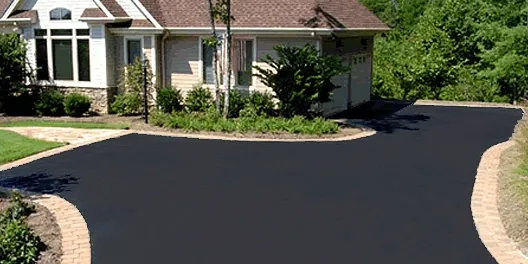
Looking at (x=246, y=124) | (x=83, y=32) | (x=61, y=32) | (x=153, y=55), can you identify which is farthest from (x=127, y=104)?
(x=246, y=124)

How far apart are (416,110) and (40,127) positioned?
1383cm

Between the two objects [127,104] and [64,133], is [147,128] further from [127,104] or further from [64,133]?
[127,104]

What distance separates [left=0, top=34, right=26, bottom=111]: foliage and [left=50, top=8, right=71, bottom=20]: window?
162cm

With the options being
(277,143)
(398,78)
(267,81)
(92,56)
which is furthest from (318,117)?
(398,78)

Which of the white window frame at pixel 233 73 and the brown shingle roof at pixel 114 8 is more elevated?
the brown shingle roof at pixel 114 8

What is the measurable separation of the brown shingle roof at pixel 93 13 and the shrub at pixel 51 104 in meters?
3.06

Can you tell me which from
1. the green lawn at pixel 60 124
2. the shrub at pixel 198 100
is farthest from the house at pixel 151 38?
the green lawn at pixel 60 124

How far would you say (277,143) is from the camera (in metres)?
16.1

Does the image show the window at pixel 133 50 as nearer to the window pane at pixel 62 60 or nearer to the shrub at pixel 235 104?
the window pane at pixel 62 60

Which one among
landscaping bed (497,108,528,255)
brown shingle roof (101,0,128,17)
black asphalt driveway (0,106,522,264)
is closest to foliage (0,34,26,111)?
brown shingle roof (101,0,128,17)

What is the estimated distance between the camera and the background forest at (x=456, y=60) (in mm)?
25406

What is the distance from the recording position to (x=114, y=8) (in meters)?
21.3

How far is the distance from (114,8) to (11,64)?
4278mm

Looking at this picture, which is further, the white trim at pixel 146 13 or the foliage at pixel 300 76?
the white trim at pixel 146 13
